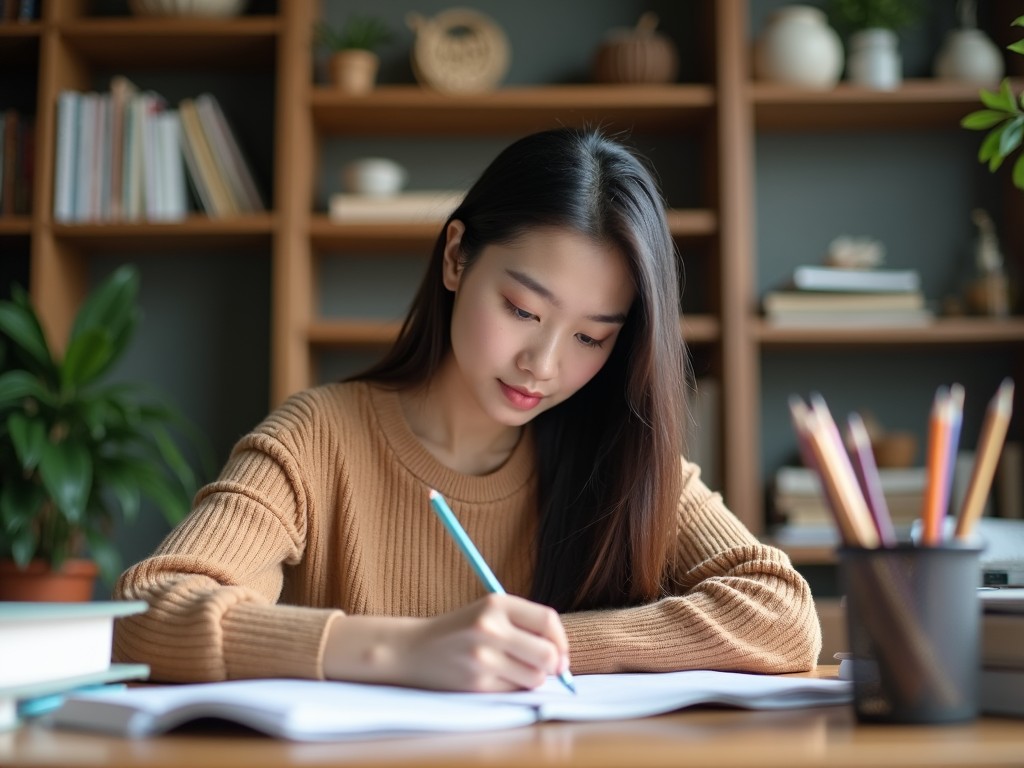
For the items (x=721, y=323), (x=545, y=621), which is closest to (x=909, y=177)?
(x=721, y=323)

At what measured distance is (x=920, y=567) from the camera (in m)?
0.64

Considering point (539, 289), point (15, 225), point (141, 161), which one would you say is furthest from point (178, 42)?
point (539, 289)

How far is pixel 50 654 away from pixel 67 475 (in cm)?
189

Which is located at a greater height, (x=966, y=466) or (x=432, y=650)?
(x=432, y=650)

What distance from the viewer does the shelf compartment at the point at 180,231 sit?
9.05ft

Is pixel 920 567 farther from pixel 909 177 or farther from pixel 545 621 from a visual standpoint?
pixel 909 177

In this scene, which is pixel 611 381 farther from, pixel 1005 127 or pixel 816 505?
pixel 816 505

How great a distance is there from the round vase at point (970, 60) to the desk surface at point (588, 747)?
2456 mm

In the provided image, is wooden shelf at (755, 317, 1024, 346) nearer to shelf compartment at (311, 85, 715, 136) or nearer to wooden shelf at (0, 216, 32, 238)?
shelf compartment at (311, 85, 715, 136)

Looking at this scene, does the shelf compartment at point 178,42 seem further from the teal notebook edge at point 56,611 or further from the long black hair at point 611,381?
the teal notebook edge at point 56,611

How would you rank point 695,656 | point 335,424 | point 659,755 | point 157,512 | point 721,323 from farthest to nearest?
1. point 157,512
2. point 721,323
3. point 335,424
4. point 695,656
5. point 659,755

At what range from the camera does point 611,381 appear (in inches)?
56.5

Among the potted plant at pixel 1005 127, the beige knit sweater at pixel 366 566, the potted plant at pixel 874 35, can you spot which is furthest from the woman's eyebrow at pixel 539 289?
the potted plant at pixel 874 35

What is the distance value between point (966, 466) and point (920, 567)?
225 centimetres
